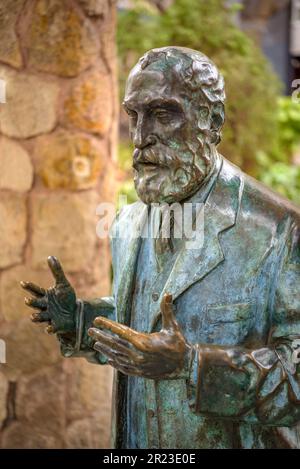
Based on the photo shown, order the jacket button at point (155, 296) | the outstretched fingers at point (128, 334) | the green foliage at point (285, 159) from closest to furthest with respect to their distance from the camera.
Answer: the outstretched fingers at point (128, 334) → the jacket button at point (155, 296) → the green foliage at point (285, 159)

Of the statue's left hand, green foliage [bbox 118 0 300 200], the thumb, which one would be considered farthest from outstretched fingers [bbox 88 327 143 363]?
green foliage [bbox 118 0 300 200]

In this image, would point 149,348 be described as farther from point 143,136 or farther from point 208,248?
point 143,136

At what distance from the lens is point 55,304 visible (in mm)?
2252

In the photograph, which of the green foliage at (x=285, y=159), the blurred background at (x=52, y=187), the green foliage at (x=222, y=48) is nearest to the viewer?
the blurred background at (x=52, y=187)

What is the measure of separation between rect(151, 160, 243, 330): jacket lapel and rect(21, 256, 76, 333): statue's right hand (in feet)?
0.96

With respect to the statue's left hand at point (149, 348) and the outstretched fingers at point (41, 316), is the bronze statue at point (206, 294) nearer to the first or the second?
the statue's left hand at point (149, 348)

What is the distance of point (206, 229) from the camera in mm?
2084

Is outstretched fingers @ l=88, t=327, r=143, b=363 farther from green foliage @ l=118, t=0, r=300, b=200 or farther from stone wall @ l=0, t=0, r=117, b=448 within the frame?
green foliage @ l=118, t=0, r=300, b=200

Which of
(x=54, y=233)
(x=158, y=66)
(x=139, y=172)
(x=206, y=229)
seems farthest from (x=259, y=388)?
(x=54, y=233)

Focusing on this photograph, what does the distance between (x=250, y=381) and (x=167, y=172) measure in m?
0.56

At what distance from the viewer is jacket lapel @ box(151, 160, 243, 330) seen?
Answer: 6.71ft

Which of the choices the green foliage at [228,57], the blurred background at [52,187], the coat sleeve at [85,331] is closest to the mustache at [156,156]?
the coat sleeve at [85,331]

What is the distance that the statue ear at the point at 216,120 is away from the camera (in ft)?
6.84

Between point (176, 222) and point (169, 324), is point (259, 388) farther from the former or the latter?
point (176, 222)
